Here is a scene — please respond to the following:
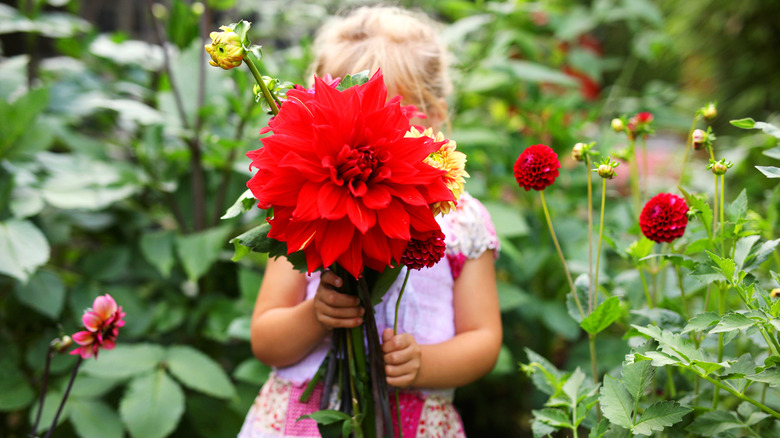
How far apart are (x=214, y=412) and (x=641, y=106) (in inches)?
57.9

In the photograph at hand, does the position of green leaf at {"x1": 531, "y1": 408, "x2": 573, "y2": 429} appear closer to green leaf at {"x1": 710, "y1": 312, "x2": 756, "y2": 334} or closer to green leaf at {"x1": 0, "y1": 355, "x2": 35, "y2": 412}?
green leaf at {"x1": 710, "y1": 312, "x2": 756, "y2": 334}

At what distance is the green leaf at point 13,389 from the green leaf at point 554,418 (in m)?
1.02

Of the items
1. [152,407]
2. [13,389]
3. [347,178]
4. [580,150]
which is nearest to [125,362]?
[152,407]

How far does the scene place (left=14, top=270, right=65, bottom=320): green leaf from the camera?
119 cm

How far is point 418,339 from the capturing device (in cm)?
90

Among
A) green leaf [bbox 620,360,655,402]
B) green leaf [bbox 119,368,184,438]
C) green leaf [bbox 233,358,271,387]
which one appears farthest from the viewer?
green leaf [bbox 233,358,271,387]

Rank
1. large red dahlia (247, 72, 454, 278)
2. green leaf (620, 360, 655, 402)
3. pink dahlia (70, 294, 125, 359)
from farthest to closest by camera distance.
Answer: pink dahlia (70, 294, 125, 359) → green leaf (620, 360, 655, 402) → large red dahlia (247, 72, 454, 278)

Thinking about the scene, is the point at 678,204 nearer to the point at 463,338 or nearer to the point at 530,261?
the point at 463,338

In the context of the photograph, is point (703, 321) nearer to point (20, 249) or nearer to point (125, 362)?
point (125, 362)

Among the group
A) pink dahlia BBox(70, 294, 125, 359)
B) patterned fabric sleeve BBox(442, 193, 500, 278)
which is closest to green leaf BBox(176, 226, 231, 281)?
pink dahlia BBox(70, 294, 125, 359)

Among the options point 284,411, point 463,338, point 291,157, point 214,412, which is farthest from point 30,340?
point 291,157

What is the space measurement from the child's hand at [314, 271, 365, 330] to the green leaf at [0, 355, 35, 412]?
816 mm

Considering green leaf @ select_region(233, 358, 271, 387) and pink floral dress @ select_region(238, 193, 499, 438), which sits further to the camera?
green leaf @ select_region(233, 358, 271, 387)

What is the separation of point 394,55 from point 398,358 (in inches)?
19.8
